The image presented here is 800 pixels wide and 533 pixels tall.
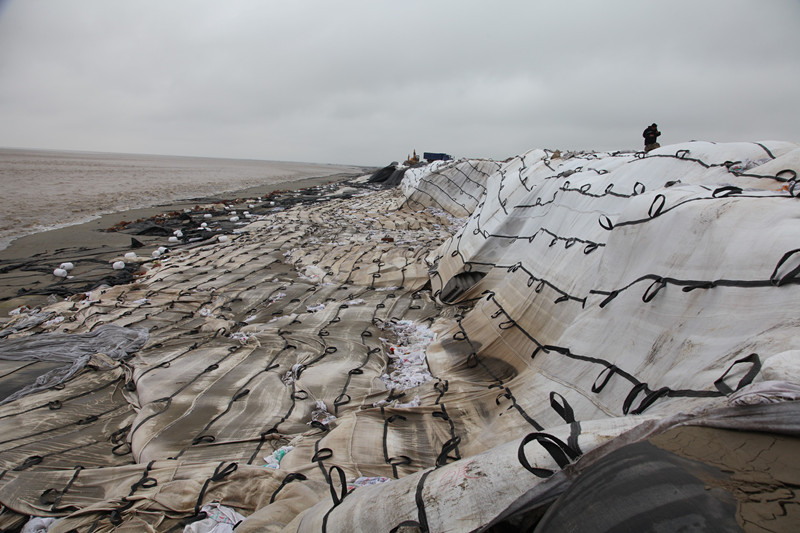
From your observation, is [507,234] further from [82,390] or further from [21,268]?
[21,268]

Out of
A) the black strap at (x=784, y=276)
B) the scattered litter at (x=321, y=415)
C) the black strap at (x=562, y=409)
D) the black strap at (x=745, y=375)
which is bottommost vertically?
the scattered litter at (x=321, y=415)

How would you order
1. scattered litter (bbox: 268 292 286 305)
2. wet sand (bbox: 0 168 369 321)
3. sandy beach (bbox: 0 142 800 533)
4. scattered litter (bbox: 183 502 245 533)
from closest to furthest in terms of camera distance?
sandy beach (bbox: 0 142 800 533) → scattered litter (bbox: 183 502 245 533) → scattered litter (bbox: 268 292 286 305) → wet sand (bbox: 0 168 369 321)

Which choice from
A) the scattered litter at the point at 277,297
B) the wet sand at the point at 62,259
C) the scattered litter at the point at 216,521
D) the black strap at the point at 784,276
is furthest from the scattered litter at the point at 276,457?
the wet sand at the point at 62,259

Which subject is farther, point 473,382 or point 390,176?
point 390,176

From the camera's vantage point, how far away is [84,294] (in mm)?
6434

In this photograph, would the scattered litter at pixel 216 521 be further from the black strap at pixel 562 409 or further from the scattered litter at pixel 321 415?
the black strap at pixel 562 409

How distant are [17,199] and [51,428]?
74.7 feet

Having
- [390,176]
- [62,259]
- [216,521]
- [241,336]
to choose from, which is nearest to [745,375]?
[216,521]

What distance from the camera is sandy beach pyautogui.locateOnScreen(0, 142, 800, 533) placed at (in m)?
1.15

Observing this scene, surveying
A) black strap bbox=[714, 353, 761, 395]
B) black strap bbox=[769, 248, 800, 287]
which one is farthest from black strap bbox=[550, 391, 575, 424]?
black strap bbox=[769, 248, 800, 287]

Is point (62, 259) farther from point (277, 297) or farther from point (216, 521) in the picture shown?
point (216, 521)

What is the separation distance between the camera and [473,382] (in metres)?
3.28

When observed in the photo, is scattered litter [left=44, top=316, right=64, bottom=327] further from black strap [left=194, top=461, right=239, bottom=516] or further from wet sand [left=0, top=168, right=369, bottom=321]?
black strap [left=194, top=461, right=239, bottom=516]

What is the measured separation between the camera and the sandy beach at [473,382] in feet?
3.76
